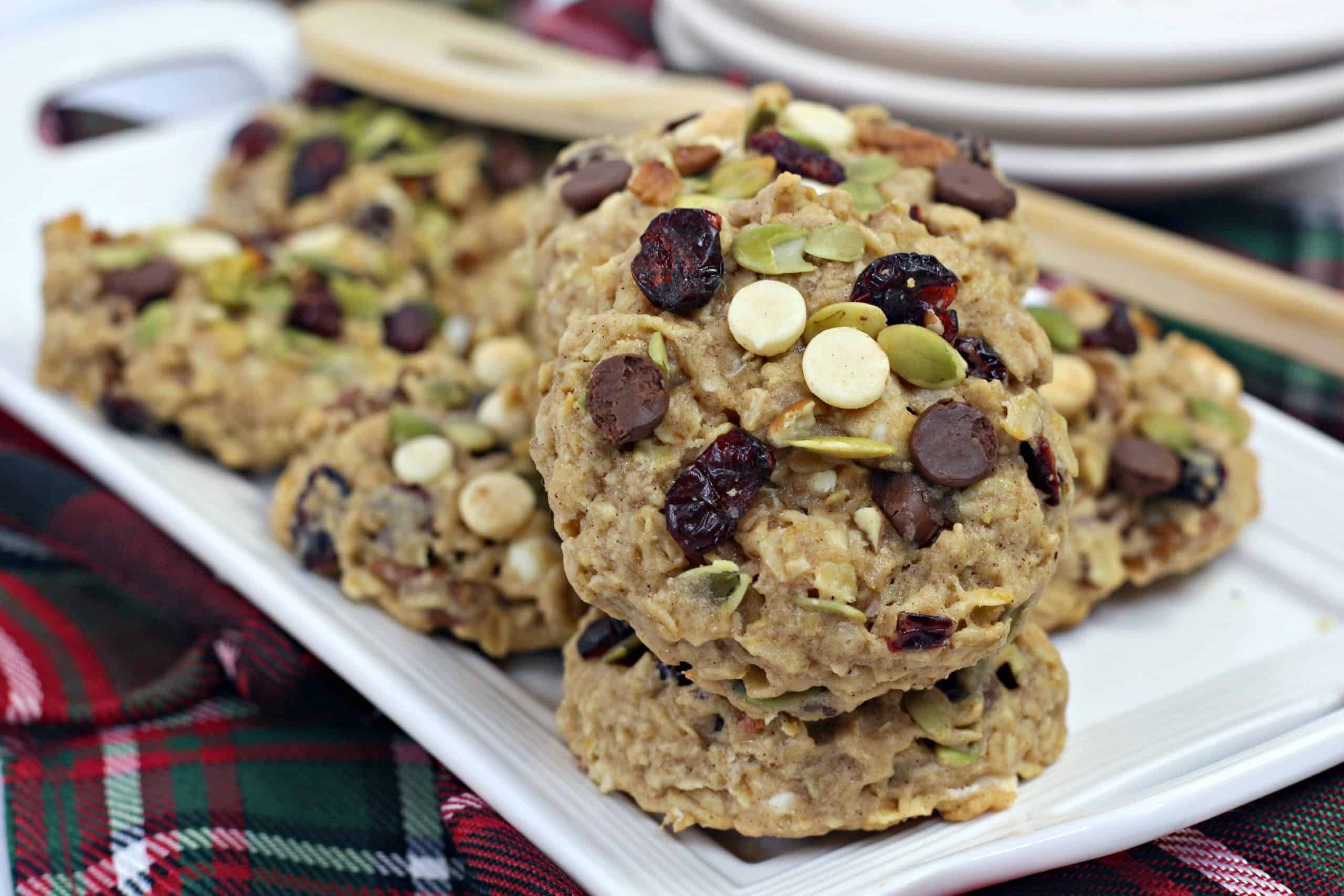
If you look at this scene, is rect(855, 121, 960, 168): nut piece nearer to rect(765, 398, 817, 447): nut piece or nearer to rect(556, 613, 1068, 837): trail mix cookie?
rect(765, 398, 817, 447): nut piece

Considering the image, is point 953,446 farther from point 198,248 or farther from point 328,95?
point 328,95

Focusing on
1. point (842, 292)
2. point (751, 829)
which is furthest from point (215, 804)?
point (842, 292)

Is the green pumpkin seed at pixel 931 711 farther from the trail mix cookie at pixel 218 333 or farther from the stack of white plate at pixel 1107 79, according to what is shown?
the stack of white plate at pixel 1107 79

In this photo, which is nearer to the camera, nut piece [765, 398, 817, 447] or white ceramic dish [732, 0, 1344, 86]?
nut piece [765, 398, 817, 447]

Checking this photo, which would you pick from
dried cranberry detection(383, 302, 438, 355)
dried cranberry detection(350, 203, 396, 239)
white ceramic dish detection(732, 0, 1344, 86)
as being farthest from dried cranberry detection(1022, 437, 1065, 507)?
white ceramic dish detection(732, 0, 1344, 86)

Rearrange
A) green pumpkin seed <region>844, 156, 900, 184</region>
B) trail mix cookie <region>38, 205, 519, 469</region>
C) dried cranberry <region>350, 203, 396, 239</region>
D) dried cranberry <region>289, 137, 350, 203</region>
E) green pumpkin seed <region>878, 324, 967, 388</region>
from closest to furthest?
green pumpkin seed <region>878, 324, 967, 388</region> → green pumpkin seed <region>844, 156, 900, 184</region> → trail mix cookie <region>38, 205, 519, 469</region> → dried cranberry <region>350, 203, 396, 239</region> → dried cranberry <region>289, 137, 350, 203</region>

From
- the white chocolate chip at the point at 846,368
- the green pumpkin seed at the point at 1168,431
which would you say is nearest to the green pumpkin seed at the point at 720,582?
the white chocolate chip at the point at 846,368
